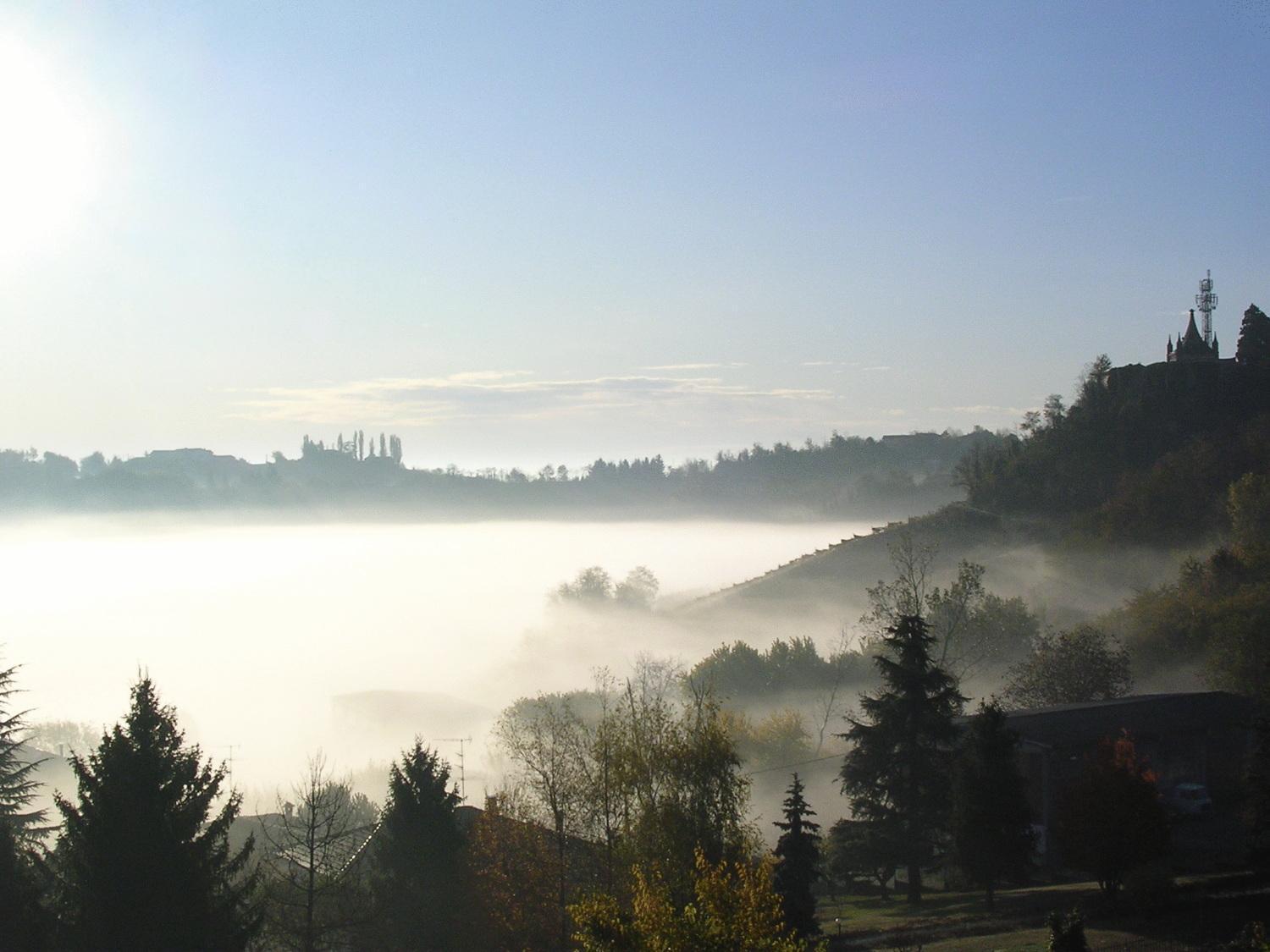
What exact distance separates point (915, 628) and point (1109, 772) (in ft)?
25.3

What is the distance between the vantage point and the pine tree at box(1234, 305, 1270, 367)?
10400cm

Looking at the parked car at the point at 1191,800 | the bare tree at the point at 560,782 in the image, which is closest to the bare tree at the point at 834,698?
the parked car at the point at 1191,800

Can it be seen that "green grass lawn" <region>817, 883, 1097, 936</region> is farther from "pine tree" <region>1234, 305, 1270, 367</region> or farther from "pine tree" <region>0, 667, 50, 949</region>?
"pine tree" <region>1234, 305, 1270, 367</region>

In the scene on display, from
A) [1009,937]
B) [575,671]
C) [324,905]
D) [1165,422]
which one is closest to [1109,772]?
[1009,937]

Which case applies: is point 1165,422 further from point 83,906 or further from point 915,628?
point 83,906

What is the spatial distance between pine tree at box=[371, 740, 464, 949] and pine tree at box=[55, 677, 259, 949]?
4.72 metres

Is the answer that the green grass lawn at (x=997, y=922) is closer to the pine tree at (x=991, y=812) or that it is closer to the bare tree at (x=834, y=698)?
the pine tree at (x=991, y=812)

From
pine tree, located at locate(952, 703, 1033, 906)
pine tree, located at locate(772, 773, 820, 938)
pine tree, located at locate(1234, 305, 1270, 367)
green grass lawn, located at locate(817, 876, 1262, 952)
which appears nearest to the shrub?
green grass lawn, located at locate(817, 876, 1262, 952)

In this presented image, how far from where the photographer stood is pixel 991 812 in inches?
1088

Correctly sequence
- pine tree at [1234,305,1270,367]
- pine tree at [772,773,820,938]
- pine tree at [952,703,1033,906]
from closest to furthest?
pine tree at [772,773,820,938]
pine tree at [952,703,1033,906]
pine tree at [1234,305,1270,367]

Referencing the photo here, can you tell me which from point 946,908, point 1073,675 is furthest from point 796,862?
point 1073,675

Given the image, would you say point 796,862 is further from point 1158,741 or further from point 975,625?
point 975,625

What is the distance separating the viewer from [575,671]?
5325 inches

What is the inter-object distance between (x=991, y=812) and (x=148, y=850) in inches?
791
